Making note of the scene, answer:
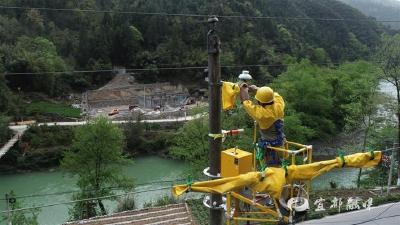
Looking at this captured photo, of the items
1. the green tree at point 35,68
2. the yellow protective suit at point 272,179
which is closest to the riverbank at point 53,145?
the green tree at point 35,68

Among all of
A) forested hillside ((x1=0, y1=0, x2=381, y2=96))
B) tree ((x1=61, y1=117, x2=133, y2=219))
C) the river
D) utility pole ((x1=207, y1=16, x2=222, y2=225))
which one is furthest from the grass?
utility pole ((x1=207, y1=16, x2=222, y2=225))

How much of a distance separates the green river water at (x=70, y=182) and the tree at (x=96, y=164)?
2.41 meters

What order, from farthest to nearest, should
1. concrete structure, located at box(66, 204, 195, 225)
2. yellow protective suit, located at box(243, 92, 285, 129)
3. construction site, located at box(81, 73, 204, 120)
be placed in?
construction site, located at box(81, 73, 204, 120) < concrete structure, located at box(66, 204, 195, 225) < yellow protective suit, located at box(243, 92, 285, 129)

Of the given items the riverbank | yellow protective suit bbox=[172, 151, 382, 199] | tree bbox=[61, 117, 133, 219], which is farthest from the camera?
the riverbank

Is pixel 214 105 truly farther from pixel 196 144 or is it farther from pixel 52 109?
pixel 52 109

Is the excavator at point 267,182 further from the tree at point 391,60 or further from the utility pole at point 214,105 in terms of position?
the tree at point 391,60

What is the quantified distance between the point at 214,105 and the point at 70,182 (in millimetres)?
25069

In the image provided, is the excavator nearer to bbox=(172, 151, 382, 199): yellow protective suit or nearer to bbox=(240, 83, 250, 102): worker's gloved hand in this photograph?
bbox=(172, 151, 382, 199): yellow protective suit

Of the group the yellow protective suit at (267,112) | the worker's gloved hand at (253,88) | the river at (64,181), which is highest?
the worker's gloved hand at (253,88)

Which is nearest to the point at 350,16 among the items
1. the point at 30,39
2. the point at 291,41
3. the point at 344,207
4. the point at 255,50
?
the point at 291,41

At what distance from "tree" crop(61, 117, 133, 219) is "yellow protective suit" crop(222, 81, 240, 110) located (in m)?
12.8

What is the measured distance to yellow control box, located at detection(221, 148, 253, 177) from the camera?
5.75 m

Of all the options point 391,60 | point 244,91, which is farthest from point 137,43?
point 244,91

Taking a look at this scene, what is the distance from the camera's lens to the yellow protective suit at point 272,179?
4.86 meters
